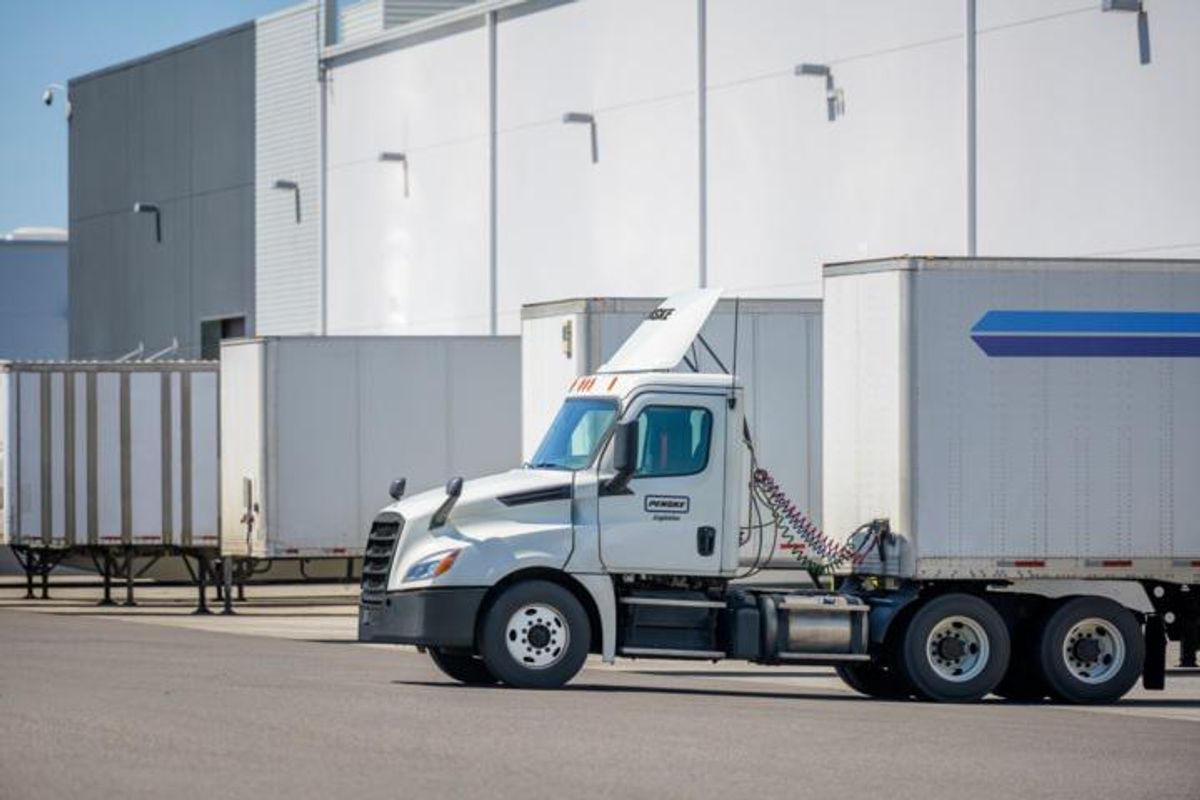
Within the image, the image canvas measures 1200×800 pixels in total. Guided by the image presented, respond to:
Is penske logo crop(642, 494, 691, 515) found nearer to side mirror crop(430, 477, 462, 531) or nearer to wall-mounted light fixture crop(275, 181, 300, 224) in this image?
side mirror crop(430, 477, 462, 531)

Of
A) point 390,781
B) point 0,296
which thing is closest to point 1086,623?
point 390,781

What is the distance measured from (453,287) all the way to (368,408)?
1409 centimetres

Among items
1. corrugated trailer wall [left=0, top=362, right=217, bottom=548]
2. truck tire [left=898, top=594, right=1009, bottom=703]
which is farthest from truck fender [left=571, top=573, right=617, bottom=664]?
corrugated trailer wall [left=0, top=362, right=217, bottom=548]

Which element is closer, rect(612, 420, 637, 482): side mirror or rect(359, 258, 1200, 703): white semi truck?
rect(359, 258, 1200, 703): white semi truck

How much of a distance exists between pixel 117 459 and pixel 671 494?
16.7 metres

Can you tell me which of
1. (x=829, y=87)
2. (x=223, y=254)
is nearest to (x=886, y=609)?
(x=829, y=87)

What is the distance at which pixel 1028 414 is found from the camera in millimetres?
20266

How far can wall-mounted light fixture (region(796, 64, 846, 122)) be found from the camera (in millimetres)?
36750

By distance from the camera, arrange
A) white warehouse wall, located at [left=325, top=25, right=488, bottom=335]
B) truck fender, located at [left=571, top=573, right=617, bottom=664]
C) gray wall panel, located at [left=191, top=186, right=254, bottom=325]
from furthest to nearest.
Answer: gray wall panel, located at [left=191, top=186, right=254, bottom=325], white warehouse wall, located at [left=325, top=25, right=488, bottom=335], truck fender, located at [left=571, top=573, right=617, bottom=664]

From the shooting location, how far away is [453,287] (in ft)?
155

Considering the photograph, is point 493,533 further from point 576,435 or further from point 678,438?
point 678,438

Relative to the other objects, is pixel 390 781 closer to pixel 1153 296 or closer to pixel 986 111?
pixel 1153 296

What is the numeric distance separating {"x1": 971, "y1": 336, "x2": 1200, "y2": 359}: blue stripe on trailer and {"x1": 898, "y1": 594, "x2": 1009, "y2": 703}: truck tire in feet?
6.67

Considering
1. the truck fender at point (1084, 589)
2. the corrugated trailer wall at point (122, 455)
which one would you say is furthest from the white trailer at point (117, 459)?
the truck fender at point (1084, 589)
